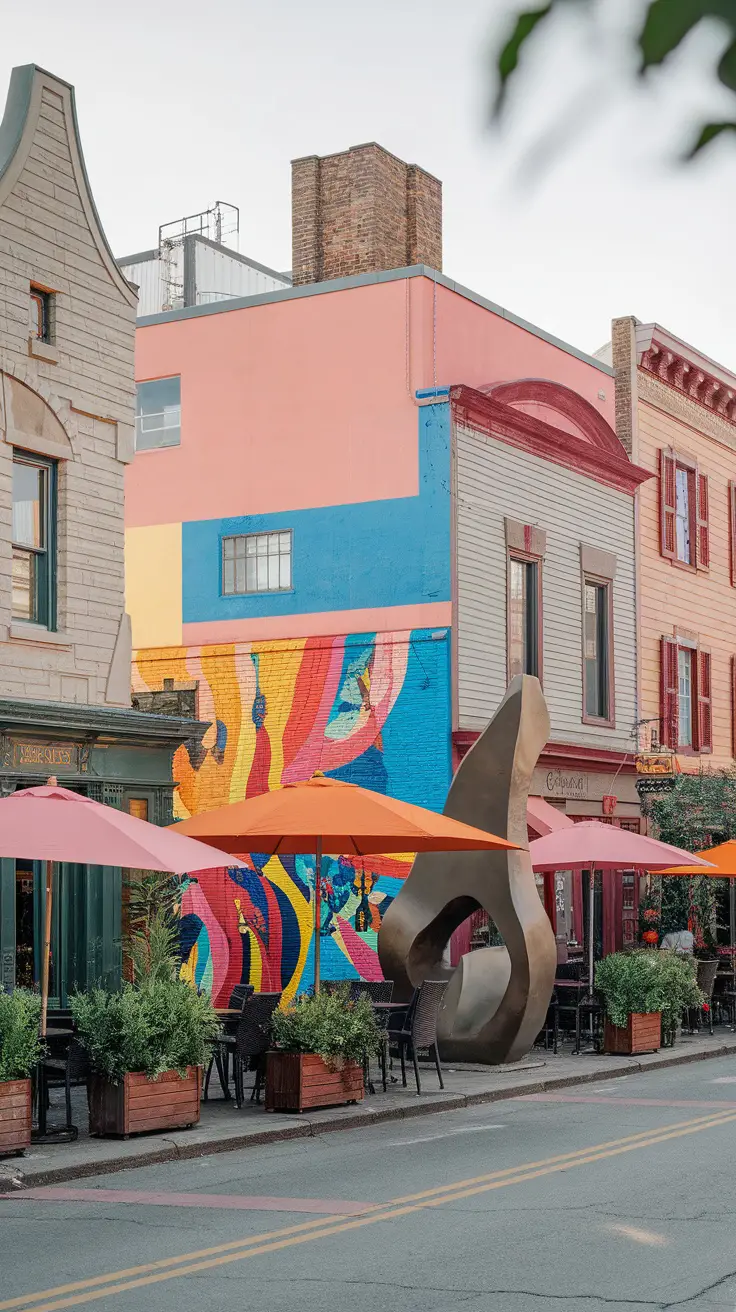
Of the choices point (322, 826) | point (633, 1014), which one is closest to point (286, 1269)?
point (322, 826)

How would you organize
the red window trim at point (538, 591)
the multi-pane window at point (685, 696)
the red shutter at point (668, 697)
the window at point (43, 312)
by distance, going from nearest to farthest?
1. the window at point (43, 312)
2. the red window trim at point (538, 591)
3. the red shutter at point (668, 697)
4. the multi-pane window at point (685, 696)

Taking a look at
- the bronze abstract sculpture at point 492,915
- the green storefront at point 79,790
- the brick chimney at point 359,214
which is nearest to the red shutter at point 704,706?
the brick chimney at point 359,214

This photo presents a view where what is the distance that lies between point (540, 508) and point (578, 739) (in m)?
3.81

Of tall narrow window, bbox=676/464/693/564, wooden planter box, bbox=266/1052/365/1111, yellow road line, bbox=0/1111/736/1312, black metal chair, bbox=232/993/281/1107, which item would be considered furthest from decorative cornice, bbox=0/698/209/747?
tall narrow window, bbox=676/464/693/564

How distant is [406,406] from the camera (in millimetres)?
24156

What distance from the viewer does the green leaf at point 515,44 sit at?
993 millimetres

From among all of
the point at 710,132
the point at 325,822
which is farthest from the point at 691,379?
the point at 710,132

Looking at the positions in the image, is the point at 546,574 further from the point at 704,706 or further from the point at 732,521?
the point at 732,521

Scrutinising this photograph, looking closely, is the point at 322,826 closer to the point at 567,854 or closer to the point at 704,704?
the point at 567,854

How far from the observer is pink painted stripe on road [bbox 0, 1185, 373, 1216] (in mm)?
9555

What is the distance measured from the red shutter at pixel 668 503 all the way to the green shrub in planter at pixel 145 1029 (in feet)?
63.5

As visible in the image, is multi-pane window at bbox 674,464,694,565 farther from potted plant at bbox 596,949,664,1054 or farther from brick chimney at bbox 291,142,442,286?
potted plant at bbox 596,949,664,1054

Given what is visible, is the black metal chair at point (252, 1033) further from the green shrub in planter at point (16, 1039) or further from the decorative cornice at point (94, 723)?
the decorative cornice at point (94, 723)

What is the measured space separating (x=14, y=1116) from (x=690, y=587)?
2231 cm
